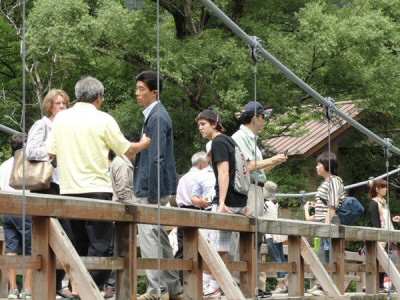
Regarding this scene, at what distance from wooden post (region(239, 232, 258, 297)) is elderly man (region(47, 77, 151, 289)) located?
66.9 inches

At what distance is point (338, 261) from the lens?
10.2 m

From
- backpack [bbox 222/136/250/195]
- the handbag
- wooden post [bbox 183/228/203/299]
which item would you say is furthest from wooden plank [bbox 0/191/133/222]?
backpack [bbox 222/136/250/195]

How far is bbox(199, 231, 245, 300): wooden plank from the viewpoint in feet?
25.1

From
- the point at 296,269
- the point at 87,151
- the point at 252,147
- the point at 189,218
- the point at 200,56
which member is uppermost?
the point at 200,56

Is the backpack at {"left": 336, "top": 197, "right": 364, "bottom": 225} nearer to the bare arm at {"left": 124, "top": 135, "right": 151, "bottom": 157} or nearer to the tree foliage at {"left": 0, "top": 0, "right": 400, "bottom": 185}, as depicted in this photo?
the bare arm at {"left": 124, "top": 135, "right": 151, "bottom": 157}

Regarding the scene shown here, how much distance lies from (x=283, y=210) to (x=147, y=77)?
17.4 metres

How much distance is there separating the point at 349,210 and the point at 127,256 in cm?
363

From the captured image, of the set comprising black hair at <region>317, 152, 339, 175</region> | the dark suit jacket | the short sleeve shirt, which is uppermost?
black hair at <region>317, 152, 339, 175</region>

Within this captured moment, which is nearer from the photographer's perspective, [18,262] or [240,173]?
[18,262]

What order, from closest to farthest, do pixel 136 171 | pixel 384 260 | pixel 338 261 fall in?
pixel 136 171 < pixel 338 261 < pixel 384 260

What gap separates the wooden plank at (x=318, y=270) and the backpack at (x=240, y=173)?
1.56m

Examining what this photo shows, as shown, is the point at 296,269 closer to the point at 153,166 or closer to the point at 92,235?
the point at 153,166

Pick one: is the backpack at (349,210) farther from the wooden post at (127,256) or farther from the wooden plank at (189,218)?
the wooden post at (127,256)

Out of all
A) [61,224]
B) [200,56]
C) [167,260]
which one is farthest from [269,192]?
[200,56]
